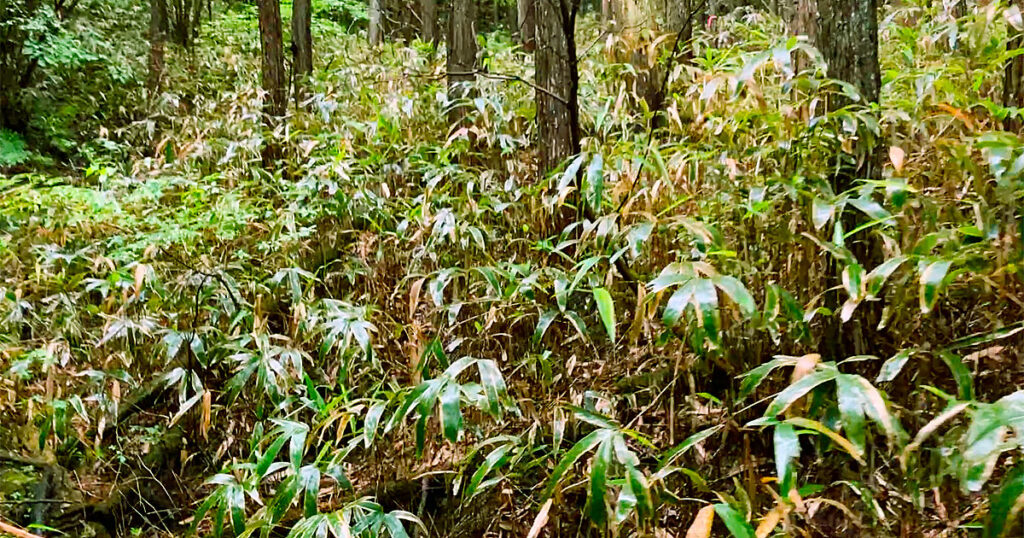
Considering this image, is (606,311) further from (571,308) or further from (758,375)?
(571,308)

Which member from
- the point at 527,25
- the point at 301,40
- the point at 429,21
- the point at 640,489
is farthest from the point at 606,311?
the point at 429,21

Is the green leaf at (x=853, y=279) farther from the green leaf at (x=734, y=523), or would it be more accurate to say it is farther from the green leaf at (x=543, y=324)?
the green leaf at (x=543, y=324)

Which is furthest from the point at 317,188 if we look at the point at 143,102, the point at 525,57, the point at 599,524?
the point at 143,102

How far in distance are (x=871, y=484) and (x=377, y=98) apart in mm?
4810

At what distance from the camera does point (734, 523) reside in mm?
1354

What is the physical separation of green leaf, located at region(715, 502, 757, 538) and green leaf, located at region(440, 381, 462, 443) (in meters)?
0.66

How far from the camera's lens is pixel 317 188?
4.23 metres

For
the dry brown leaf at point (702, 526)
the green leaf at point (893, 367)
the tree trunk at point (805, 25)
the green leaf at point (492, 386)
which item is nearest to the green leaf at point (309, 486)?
the green leaf at point (492, 386)

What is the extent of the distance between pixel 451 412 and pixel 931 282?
3.89 feet

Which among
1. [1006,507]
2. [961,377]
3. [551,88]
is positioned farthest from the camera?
[551,88]

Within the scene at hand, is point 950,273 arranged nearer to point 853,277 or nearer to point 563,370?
point 853,277

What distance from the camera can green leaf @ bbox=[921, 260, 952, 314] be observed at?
1582 millimetres

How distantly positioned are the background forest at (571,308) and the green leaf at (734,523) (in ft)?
0.04

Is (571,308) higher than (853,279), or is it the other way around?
(853,279)
